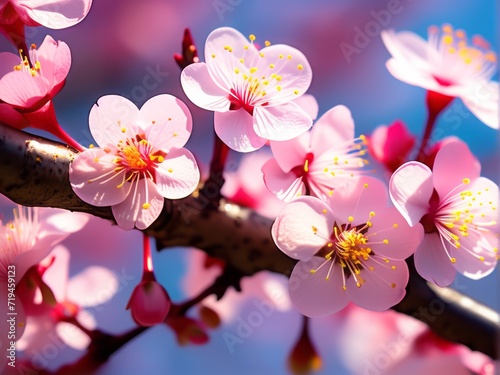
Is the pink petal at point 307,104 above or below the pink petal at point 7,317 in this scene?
above

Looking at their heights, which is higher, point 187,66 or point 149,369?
point 187,66

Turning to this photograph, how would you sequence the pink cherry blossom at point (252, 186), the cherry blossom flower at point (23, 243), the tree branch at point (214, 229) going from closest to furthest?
the tree branch at point (214, 229)
the cherry blossom flower at point (23, 243)
the pink cherry blossom at point (252, 186)

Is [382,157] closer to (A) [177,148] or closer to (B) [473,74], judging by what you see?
(B) [473,74]

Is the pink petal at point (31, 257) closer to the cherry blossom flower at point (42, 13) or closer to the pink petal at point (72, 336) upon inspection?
the pink petal at point (72, 336)

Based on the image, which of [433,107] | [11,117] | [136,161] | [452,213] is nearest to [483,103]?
[433,107]

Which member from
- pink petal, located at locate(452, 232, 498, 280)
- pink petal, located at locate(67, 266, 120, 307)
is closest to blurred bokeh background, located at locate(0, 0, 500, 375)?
pink petal, located at locate(67, 266, 120, 307)

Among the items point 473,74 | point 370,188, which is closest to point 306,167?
point 370,188

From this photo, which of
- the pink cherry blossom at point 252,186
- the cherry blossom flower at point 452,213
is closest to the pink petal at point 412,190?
the cherry blossom flower at point 452,213

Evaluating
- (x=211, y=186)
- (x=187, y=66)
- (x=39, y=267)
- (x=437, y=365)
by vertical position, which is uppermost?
(x=187, y=66)
